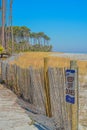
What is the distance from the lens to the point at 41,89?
685cm

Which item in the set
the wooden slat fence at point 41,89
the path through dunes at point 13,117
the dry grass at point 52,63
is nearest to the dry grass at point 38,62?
the dry grass at point 52,63

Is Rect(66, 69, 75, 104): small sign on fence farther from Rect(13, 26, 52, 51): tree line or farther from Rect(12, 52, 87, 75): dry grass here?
Rect(13, 26, 52, 51): tree line

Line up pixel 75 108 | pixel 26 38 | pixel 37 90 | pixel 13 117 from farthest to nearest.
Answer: pixel 26 38
pixel 37 90
pixel 13 117
pixel 75 108

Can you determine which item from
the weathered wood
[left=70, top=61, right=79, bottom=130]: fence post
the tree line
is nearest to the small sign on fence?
[left=70, top=61, right=79, bottom=130]: fence post

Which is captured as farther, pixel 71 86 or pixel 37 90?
pixel 37 90

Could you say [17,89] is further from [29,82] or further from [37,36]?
[37,36]

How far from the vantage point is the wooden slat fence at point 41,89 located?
5.42 metres

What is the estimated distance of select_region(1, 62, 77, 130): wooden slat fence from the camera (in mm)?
5422

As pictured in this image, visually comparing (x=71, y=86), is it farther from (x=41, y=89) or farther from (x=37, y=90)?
(x=37, y=90)

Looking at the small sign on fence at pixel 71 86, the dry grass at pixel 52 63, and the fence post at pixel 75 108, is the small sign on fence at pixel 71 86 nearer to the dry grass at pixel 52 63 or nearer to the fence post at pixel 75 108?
the fence post at pixel 75 108

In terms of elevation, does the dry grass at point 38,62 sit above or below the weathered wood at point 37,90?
above

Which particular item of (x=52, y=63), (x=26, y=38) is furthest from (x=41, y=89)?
(x=26, y=38)

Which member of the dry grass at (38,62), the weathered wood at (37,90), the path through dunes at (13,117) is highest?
the dry grass at (38,62)

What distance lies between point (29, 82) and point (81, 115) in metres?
2.06
